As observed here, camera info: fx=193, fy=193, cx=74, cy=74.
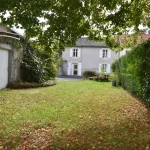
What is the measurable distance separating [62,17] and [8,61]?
31.5 ft

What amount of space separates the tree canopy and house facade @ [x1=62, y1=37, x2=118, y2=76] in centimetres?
2650

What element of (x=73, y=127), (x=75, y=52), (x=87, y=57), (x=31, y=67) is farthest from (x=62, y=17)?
(x=75, y=52)

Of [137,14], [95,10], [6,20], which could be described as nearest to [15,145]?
[6,20]

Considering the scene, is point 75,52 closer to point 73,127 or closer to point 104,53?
point 104,53

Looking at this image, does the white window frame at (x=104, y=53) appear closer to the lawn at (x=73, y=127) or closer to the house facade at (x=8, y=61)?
the house facade at (x=8, y=61)

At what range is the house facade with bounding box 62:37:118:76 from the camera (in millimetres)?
33250

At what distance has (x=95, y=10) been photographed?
19.3 feet

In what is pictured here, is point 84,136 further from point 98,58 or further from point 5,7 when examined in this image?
point 98,58

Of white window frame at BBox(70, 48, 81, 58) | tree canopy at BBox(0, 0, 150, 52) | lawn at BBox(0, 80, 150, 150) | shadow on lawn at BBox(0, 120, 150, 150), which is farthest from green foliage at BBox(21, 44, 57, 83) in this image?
white window frame at BBox(70, 48, 81, 58)


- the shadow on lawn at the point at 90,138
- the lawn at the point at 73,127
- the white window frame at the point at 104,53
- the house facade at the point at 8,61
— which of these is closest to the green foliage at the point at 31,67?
the house facade at the point at 8,61

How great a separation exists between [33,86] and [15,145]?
9.83 m

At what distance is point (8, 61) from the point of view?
43.4ft

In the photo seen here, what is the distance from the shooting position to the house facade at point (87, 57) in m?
33.2

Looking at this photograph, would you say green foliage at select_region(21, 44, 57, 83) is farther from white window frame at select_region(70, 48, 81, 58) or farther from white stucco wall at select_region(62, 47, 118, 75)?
white stucco wall at select_region(62, 47, 118, 75)
